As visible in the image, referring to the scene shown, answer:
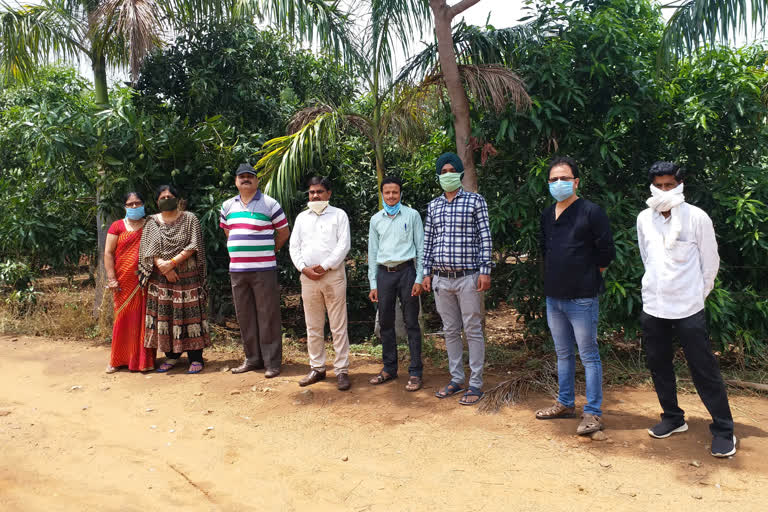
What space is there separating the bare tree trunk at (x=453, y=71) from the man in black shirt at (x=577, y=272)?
145 cm

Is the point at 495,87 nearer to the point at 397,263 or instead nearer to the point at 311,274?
the point at 397,263

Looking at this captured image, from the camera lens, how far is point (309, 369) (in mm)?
5375

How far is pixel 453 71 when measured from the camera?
5043 millimetres

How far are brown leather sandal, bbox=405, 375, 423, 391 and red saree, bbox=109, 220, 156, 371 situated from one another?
252cm

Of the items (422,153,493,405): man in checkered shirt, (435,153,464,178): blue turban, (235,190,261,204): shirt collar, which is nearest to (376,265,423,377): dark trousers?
(422,153,493,405): man in checkered shirt

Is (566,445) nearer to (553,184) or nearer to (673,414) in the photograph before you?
(673,414)

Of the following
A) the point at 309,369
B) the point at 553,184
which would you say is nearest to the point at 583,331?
the point at 553,184

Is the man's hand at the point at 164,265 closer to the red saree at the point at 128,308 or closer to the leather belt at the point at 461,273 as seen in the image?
the red saree at the point at 128,308

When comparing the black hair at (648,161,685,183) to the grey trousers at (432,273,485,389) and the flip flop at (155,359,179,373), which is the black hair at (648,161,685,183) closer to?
the grey trousers at (432,273,485,389)

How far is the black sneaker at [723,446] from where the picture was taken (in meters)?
3.27

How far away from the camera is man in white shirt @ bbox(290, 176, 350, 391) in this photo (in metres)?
4.70

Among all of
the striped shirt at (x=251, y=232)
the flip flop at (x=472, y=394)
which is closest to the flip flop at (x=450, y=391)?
the flip flop at (x=472, y=394)

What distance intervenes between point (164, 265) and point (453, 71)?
3156 millimetres

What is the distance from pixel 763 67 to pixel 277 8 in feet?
15.4
